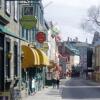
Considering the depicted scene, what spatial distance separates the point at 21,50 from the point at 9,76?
21.0 feet

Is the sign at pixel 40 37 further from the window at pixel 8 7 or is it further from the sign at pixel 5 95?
the sign at pixel 5 95

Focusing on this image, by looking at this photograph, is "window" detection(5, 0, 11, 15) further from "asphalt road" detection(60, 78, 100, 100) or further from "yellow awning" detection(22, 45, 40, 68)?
"asphalt road" detection(60, 78, 100, 100)

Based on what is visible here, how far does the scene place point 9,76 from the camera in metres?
28.2

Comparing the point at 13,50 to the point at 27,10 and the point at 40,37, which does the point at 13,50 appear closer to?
the point at 27,10

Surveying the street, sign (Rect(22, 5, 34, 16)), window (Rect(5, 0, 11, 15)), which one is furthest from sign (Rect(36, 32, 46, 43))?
window (Rect(5, 0, 11, 15))

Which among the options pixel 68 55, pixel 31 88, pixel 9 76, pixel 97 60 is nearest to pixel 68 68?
pixel 68 55

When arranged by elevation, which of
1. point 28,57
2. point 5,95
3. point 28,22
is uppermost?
point 28,22

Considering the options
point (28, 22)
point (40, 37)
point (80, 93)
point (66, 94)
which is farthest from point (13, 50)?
point (80, 93)

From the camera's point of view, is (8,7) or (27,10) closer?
(8,7)

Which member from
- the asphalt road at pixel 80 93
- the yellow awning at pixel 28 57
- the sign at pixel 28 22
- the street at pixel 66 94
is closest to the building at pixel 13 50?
the yellow awning at pixel 28 57

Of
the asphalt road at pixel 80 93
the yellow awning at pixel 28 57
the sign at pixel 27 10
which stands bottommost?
the asphalt road at pixel 80 93

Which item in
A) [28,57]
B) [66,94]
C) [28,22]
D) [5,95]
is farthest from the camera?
[66,94]

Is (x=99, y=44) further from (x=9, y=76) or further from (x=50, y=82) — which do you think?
(x=9, y=76)

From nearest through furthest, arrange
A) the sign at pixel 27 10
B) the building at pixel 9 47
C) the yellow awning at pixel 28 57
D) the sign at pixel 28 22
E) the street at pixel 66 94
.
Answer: the building at pixel 9 47, the sign at pixel 28 22, the sign at pixel 27 10, the yellow awning at pixel 28 57, the street at pixel 66 94
